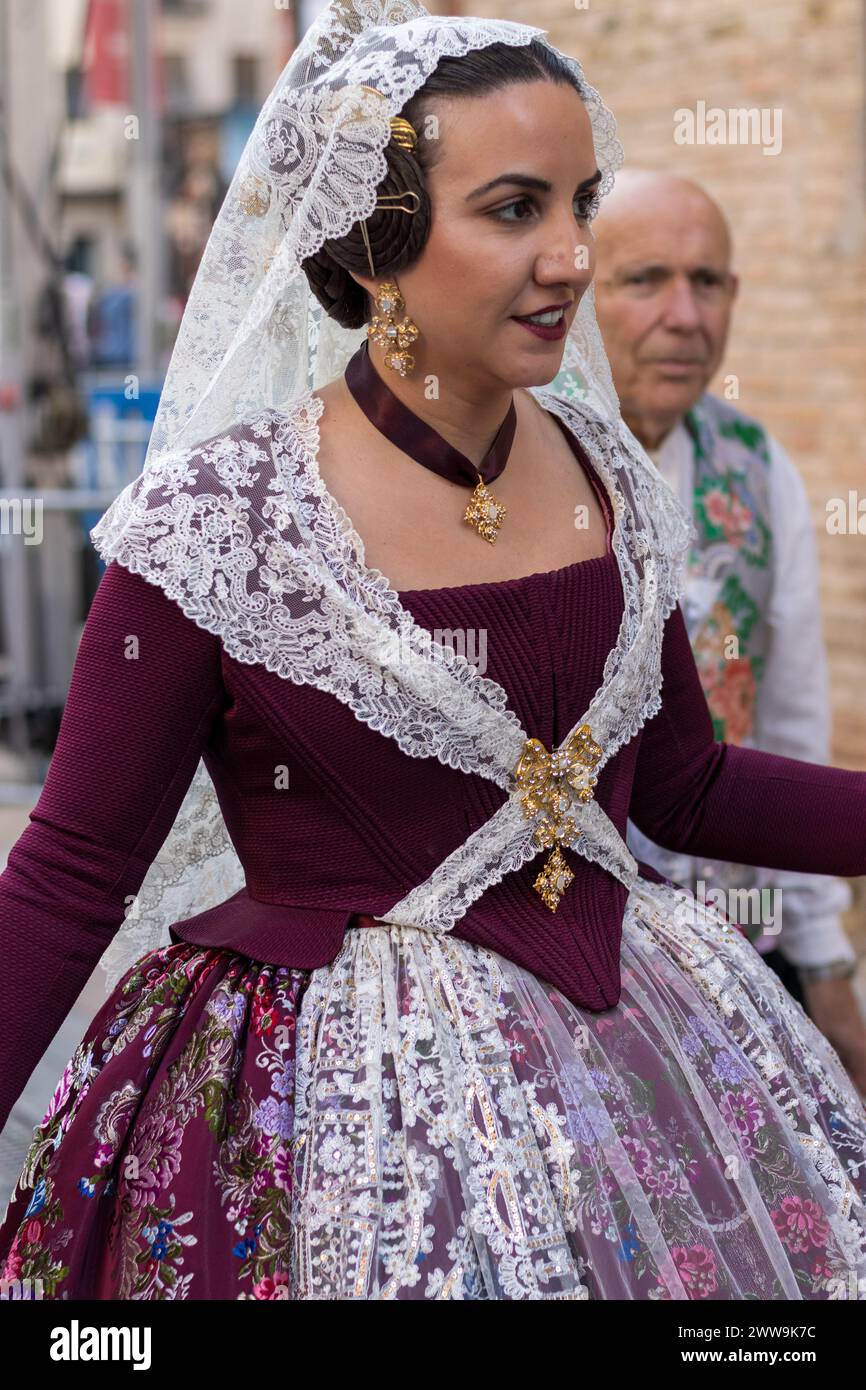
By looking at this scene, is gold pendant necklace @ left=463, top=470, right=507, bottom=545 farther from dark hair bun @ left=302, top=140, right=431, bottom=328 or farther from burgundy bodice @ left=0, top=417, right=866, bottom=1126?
dark hair bun @ left=302, top=140, right=431, bottom=328

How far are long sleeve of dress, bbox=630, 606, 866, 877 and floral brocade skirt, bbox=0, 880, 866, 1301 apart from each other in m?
0.28

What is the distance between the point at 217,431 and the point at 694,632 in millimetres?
1217

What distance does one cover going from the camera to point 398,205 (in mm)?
1839

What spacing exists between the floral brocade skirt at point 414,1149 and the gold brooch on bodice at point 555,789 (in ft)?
0.35

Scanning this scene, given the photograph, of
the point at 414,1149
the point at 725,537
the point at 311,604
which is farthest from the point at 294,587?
the point at 725,537

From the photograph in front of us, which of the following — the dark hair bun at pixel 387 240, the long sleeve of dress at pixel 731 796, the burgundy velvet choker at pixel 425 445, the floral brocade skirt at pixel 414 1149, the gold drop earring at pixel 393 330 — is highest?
the dark hair bun at pixel 387 240

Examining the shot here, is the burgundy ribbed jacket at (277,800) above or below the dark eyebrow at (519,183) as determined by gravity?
below

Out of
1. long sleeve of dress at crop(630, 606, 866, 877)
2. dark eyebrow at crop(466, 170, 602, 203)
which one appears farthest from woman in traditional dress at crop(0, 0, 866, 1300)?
long sleeve of dress at crop(630, 606, 866, 877)

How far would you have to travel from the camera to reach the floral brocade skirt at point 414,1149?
5.69ft

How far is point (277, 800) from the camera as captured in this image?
189 centimetres

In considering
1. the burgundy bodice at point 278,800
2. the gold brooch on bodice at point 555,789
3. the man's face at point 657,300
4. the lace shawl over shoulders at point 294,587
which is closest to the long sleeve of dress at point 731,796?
the burgundy bodice at point 278,800

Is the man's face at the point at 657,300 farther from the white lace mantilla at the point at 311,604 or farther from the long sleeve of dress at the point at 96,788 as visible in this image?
the long sleeve of dress at the point at 96,788

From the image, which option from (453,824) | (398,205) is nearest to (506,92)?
(398,205)

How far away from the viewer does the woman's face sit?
1.81 m
